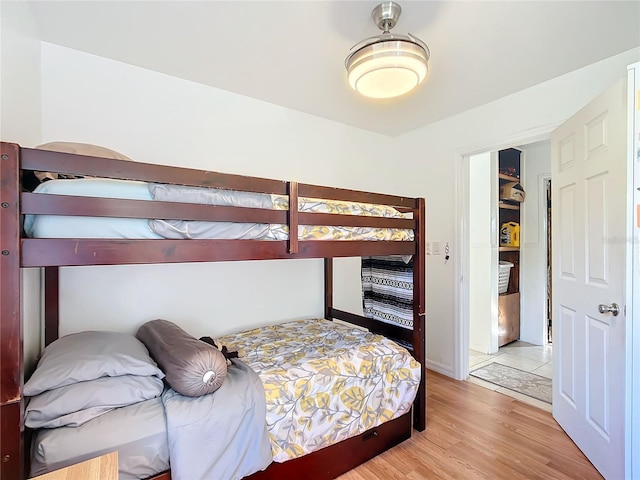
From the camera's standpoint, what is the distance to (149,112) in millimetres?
2213

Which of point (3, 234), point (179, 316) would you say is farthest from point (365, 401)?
point (3, 234)

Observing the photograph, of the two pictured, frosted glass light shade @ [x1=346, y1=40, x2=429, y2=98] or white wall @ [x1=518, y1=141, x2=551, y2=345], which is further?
white wall @ [x1=518, y1=141, x2=551, y2=345]

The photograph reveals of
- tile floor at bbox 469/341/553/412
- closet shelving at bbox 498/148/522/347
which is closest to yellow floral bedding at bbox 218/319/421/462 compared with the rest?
tile floor at bbox 469/341/553/412

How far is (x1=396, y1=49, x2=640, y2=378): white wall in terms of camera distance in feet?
7.45

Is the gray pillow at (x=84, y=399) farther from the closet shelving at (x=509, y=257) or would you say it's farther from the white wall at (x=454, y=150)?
the closet shelving at (x=509, y=257)

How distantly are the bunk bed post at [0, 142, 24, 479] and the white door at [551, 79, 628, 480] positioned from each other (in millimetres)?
2463

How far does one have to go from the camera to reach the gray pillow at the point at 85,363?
1.18 meters

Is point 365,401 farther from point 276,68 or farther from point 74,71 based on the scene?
point 74,71

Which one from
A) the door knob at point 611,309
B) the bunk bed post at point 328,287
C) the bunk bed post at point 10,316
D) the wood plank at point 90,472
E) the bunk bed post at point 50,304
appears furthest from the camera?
the bunk bed post at point 328,287

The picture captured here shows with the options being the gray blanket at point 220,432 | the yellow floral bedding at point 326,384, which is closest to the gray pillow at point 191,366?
the gray blanket at point 220,432

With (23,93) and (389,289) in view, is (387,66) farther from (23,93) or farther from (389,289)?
(23,93)

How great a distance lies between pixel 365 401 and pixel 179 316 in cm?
143

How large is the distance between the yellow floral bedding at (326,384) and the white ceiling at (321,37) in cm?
186

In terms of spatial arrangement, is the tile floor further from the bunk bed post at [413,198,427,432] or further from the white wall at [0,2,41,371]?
the white wall at [0,2,41,371]
